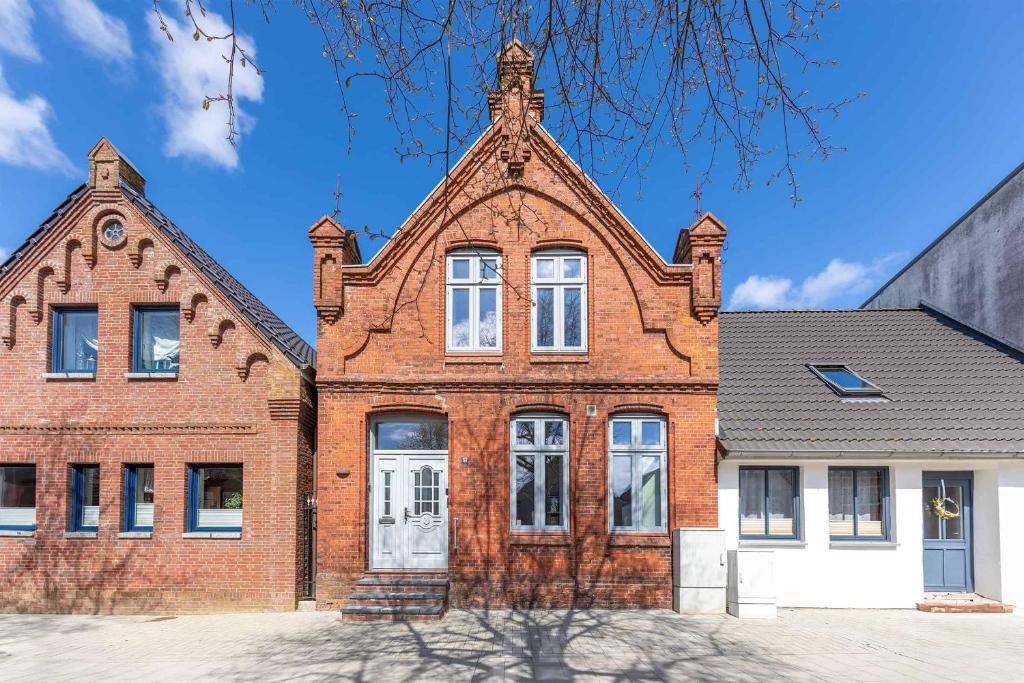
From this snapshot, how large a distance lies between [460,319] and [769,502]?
6.53 m

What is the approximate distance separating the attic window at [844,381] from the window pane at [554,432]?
18.5 feet

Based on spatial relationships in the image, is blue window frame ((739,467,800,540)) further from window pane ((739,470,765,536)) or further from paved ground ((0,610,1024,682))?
paved ground ((0,610,1024,682))

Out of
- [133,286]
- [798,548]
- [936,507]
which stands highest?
[133,286]

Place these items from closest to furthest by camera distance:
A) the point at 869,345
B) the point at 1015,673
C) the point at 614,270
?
the point at 1015,673
the point at 614,270
the point at 869,345

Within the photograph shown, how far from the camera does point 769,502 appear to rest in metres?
10.9

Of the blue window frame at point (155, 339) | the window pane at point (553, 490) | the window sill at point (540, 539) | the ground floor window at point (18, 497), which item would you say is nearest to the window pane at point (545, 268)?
Result: the window pane at point (553, 490)

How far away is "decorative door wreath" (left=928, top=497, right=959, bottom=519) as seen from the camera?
1097cm

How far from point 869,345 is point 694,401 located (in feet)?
18.6

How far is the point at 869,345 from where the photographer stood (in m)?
13.7

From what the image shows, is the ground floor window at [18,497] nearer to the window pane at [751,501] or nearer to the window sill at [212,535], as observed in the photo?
A: the window sill at [212,535]

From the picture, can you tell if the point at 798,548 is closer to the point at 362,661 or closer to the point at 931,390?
the point at 931,390

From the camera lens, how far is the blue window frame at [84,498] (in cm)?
1077

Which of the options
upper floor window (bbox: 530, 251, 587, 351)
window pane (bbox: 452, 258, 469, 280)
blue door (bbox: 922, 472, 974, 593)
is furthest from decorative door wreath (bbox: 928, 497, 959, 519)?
window pane (bbox: 452, 258, 469, 280)

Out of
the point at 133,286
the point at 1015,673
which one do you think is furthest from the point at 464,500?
the point at 1015,673
